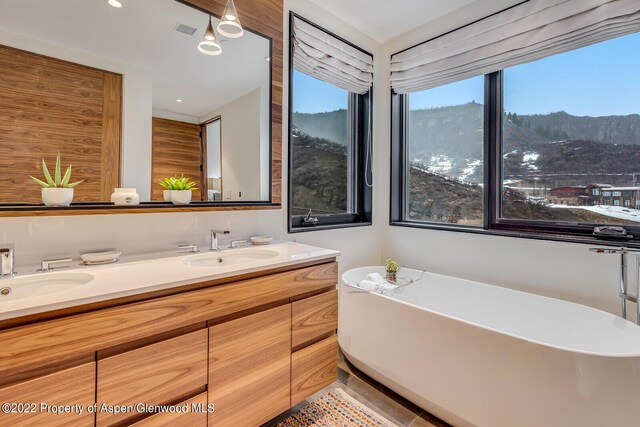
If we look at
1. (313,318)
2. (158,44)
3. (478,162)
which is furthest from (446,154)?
(158,44)

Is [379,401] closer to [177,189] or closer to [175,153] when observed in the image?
[177,189]

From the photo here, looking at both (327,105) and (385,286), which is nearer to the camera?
(385,286)

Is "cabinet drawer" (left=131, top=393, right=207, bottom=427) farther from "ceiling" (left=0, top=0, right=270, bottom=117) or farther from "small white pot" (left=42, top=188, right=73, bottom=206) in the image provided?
"ceiling" (left=0, top=0, right=270, bottom=117)

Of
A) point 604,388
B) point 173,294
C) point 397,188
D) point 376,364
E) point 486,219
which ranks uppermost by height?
point 397,188

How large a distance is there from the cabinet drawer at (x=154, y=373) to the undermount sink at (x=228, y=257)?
0.42 m

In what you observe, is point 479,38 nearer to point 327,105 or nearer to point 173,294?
point 327,105

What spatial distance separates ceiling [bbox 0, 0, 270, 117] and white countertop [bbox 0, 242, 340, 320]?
0.80 m

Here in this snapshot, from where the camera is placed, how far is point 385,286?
89.1 inches

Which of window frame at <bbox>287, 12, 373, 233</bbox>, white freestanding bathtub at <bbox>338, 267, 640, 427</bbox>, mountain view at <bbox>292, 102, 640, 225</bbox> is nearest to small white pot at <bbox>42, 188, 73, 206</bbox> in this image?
mountain view at <bbox>292, 102, 640, 225</bbox>

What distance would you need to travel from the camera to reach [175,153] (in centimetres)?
161

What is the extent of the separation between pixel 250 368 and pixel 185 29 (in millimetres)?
1710

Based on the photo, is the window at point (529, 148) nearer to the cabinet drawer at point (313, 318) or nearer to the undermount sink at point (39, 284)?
the cabinet drawer at point (313, 318)

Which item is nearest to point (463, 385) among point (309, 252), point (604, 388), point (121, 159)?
point (604, 388)

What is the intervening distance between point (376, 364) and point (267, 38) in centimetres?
215
